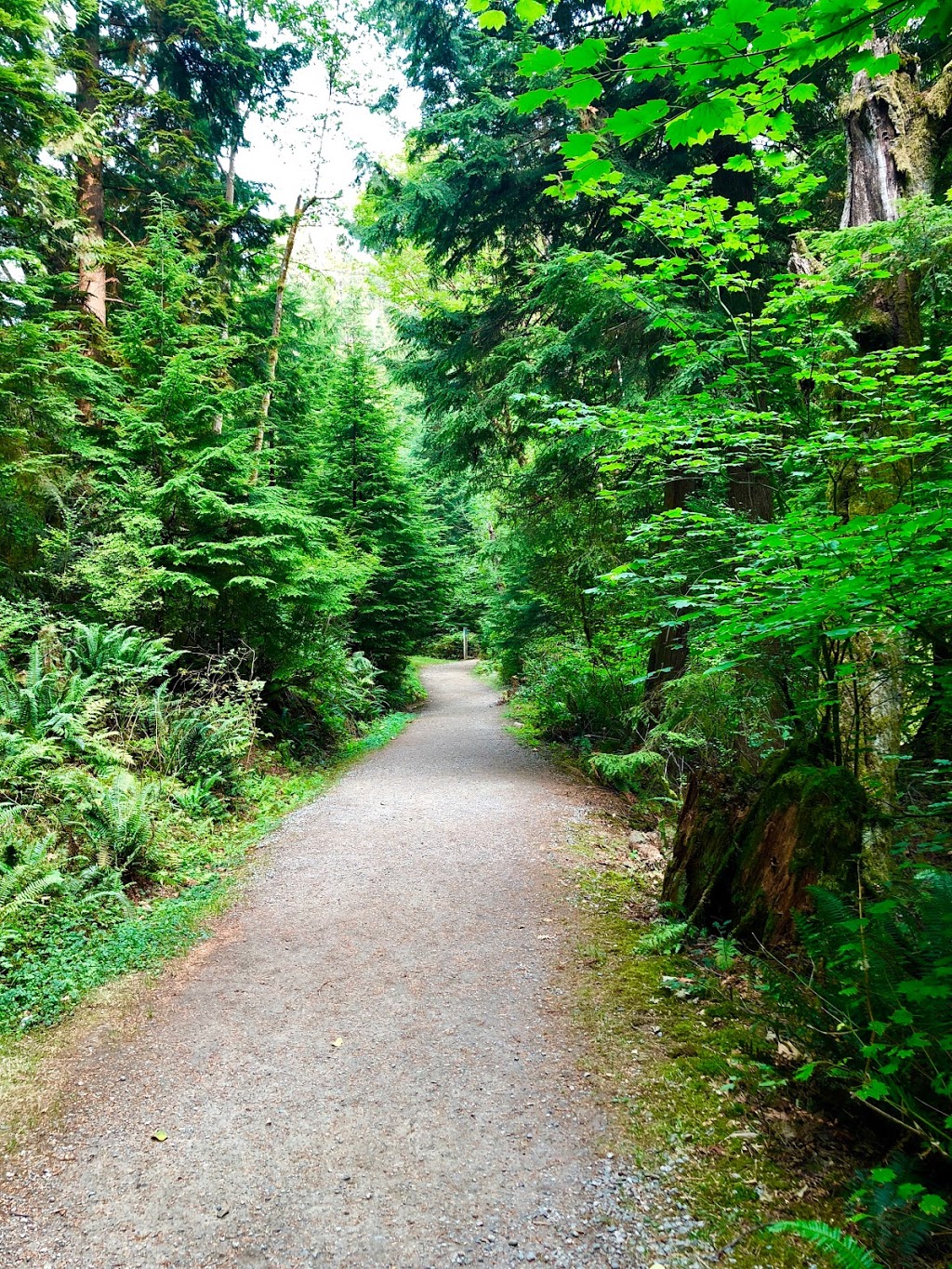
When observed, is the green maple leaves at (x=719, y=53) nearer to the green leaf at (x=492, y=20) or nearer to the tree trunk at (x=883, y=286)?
the green leaf at (x=492, y=20)

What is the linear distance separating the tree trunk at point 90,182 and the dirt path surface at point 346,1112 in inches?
351

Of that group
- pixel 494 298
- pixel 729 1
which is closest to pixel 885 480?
pixel 729 1

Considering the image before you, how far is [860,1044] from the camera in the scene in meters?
2.25

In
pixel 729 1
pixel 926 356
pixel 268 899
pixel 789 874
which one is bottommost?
pixel 268 899

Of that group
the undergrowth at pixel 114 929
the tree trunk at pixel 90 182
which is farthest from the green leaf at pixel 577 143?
the tree trunk at pixel 90 182

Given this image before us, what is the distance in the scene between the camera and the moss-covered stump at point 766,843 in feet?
11.5

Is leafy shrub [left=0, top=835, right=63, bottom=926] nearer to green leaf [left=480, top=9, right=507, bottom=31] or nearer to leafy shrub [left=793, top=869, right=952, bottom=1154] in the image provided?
leafy shrub [left=793, top=869, right=952, bottom=1154]

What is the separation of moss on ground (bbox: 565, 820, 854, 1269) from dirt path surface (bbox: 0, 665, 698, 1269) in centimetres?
18

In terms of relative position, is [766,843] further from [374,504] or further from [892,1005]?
[374,504]

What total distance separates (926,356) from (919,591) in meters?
3.07

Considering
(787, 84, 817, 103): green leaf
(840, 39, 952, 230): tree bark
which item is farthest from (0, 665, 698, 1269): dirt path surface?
(840, 39, 952, 230): tree bark

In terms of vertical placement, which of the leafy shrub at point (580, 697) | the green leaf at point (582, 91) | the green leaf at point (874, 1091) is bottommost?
the green leaf at point (874, 1091)

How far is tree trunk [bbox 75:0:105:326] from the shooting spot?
28.8 feet

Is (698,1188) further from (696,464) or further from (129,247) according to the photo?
(129,247)
